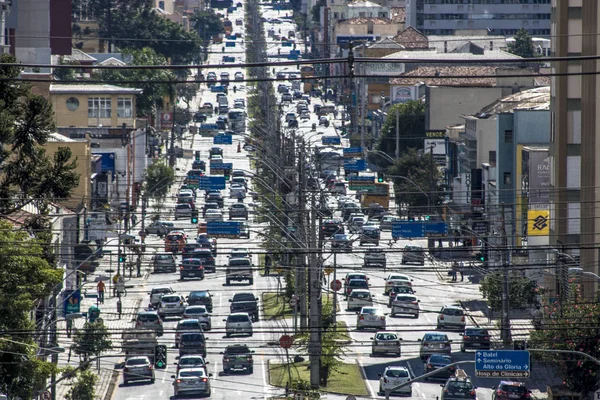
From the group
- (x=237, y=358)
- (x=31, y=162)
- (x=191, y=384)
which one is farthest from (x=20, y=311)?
(x=237, y=358)

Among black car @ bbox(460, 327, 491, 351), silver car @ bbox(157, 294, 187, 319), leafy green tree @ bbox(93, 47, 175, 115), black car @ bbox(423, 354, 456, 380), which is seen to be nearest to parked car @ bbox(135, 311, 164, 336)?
silver car @ bbox(157, 294, 187, 319)

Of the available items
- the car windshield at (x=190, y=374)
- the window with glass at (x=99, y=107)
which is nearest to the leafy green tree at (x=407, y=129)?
the window with glass at (x=99, y=107)

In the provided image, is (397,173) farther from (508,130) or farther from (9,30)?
(9,30)

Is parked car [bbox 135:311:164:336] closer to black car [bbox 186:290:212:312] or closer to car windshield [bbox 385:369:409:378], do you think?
black car [bbox 186:290:212:312]

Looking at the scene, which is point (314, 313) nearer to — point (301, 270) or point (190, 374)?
→ point (190, 374)

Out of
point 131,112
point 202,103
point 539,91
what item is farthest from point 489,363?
point 202,103

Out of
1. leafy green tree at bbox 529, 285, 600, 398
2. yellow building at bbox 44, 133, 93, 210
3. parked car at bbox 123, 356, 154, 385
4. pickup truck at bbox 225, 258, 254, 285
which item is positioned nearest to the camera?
leafy green tree at bbox 529, 285, 600, 398

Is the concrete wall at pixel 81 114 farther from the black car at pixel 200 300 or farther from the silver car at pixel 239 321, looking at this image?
the silver car at pixel 239 321
